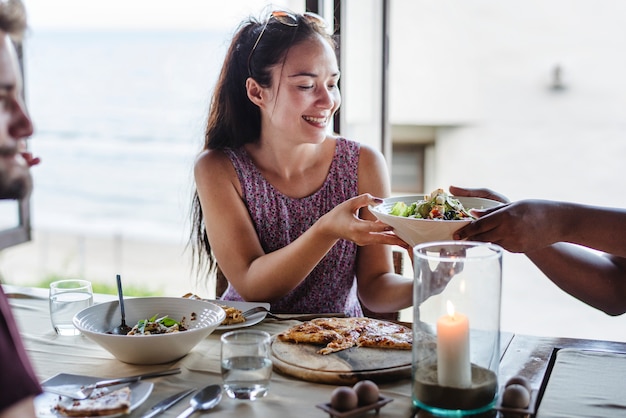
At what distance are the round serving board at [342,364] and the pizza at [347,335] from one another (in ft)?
0.04

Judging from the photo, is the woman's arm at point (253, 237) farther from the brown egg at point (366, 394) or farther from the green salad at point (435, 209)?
the brown egg at point (366, 394)

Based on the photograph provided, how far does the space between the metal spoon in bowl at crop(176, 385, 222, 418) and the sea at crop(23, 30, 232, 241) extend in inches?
390

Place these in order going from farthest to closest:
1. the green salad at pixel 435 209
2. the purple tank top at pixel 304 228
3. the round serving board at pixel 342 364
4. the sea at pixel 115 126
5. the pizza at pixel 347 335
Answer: the sea at pixel 115 126 → the purple tank top at pixel 304 228 → the green salad at pixel 435 209 → the pizza at pixel 347 335 → the round serving board at pixel 342 364

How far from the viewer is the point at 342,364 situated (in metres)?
1.26

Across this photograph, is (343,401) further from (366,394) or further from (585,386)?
(585,386)

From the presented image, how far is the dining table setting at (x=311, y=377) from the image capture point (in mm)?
1124

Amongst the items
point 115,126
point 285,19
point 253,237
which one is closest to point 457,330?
point 253,237

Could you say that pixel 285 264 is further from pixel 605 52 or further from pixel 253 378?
pixel 605 52

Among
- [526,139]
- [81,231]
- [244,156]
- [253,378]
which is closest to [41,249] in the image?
[81,231]

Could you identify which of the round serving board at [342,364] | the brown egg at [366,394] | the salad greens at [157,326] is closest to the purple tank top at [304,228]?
the salad greens at [157,326]

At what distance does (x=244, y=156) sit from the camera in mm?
2100

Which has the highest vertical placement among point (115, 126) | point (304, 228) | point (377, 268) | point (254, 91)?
point (254, 91)

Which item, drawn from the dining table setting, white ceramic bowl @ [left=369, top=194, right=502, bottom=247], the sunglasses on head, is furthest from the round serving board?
the sunglasses on head

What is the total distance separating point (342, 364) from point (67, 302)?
0.64 m
